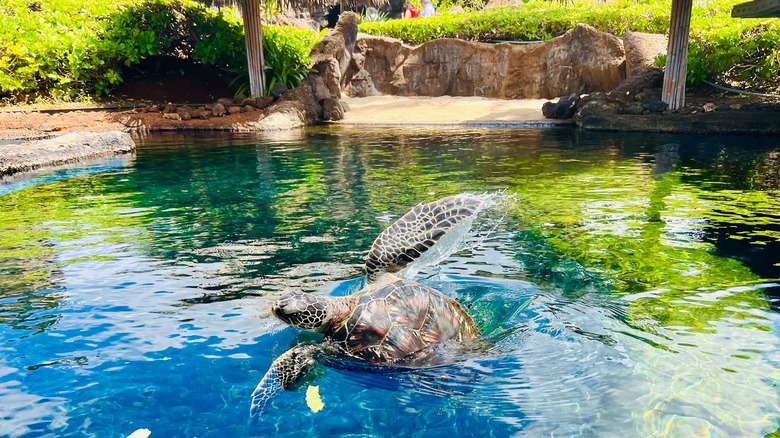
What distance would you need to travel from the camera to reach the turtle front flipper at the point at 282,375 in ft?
9.31

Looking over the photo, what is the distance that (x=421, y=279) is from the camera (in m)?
4.37

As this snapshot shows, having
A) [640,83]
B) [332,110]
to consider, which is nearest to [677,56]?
[640,83]

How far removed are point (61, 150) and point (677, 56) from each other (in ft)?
40.7

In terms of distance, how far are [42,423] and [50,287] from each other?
72.5 inches

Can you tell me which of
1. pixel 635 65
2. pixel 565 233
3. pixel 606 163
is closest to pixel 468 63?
pixel 635 65

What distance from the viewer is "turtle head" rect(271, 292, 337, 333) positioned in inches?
122

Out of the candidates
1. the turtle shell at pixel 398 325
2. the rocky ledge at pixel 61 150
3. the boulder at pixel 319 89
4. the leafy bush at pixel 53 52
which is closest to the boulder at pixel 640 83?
the boulder at pixel 319 89

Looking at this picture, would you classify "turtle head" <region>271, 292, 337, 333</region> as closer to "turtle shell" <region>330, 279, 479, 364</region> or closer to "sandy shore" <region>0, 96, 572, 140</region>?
"turtle shell" <region>330, 279, 479, 364</region>

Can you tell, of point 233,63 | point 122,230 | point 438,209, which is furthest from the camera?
point 233,63

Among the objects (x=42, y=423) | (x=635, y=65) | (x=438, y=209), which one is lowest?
(x=42, y=423)

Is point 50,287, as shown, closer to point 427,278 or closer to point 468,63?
point 427,278

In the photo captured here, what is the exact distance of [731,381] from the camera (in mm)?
2928

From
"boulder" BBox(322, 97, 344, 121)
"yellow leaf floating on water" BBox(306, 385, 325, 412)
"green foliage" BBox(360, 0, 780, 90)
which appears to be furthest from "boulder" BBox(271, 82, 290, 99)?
"yellow leaf floating on water" BBox(306, 385, 325, 412)

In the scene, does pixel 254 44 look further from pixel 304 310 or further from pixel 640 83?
pixel 304 310
